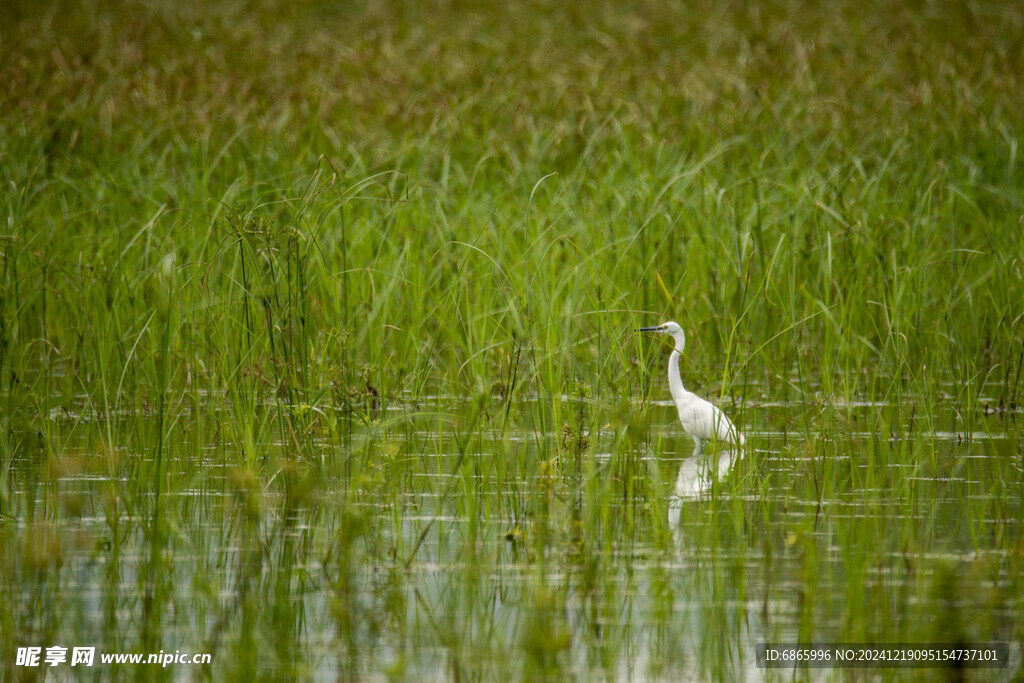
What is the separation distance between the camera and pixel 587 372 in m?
5.94

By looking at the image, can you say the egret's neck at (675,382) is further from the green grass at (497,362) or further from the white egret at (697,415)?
the green grass at (497,362)

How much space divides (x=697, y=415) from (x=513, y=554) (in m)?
1.88

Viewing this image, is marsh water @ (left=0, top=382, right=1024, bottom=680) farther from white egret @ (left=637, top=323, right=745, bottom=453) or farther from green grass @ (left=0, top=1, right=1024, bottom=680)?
white egret @ (left=637, top=323, right=745, bottom=453)

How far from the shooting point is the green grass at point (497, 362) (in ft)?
11.8

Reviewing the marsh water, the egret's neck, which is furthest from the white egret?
the marsh water

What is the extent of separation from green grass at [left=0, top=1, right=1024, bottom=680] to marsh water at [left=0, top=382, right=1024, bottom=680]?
0.8 inches

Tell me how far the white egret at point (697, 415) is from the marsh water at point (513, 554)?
14cm

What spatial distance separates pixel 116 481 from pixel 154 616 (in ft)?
4.71

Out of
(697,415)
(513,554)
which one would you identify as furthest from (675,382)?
(513,554)

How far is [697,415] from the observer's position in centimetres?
568

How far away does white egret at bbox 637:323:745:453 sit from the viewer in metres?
5.41

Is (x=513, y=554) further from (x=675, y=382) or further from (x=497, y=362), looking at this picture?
(x=675, y=382)

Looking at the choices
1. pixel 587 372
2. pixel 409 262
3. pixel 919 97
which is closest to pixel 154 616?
pixel 587 372

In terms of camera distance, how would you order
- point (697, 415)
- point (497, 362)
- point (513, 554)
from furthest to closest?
point (497, 362)
point (697, 415)
point (513, 554)
